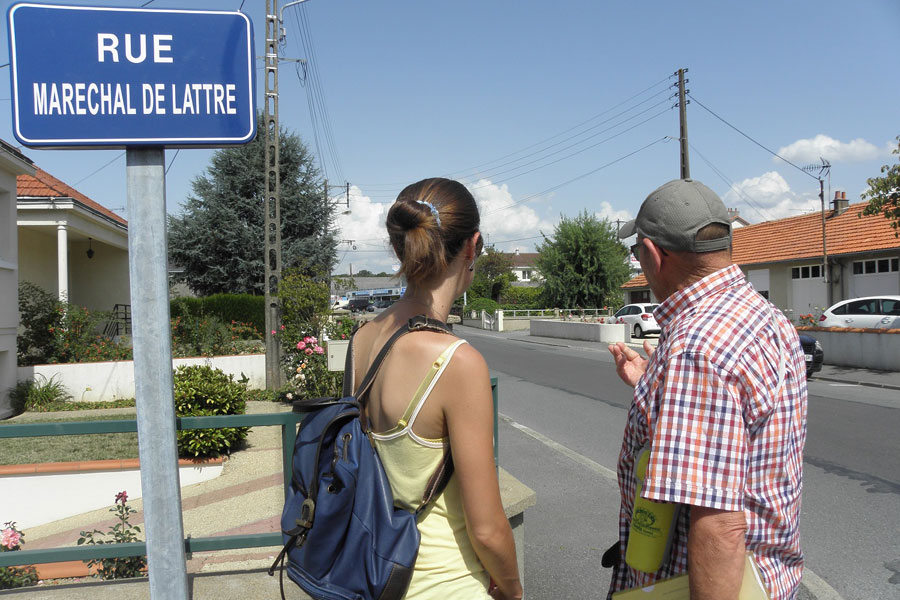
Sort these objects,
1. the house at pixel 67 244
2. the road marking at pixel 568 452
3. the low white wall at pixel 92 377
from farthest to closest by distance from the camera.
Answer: the house at pixel 67 244 → the low white wall at pixel 92 377 → the road marking at pixel 568 452

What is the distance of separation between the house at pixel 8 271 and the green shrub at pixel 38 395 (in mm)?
173

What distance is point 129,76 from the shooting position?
6.64 feet

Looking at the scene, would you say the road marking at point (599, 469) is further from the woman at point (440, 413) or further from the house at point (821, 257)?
the house at point (821, 257)

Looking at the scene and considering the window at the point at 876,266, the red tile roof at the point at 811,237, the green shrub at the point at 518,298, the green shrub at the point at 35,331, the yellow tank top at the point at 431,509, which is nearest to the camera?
the yellow tank top at the point at 431,509

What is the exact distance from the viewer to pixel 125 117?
80.1 inches

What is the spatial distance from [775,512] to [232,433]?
749 cm

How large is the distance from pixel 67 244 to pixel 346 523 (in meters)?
19.3

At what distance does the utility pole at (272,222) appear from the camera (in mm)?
13969

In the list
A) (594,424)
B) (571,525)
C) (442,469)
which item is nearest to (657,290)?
(442,469)

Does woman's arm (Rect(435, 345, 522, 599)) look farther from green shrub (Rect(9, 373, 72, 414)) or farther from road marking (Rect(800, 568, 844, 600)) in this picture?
green shrub (Rect(9, 373, 72, 414))

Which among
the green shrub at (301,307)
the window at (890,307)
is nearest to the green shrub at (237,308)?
the green shrub at (301,307)

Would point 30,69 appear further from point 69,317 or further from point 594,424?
point 69,317

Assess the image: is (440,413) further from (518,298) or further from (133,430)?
(518,298)

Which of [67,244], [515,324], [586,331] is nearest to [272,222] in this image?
[67,244]
